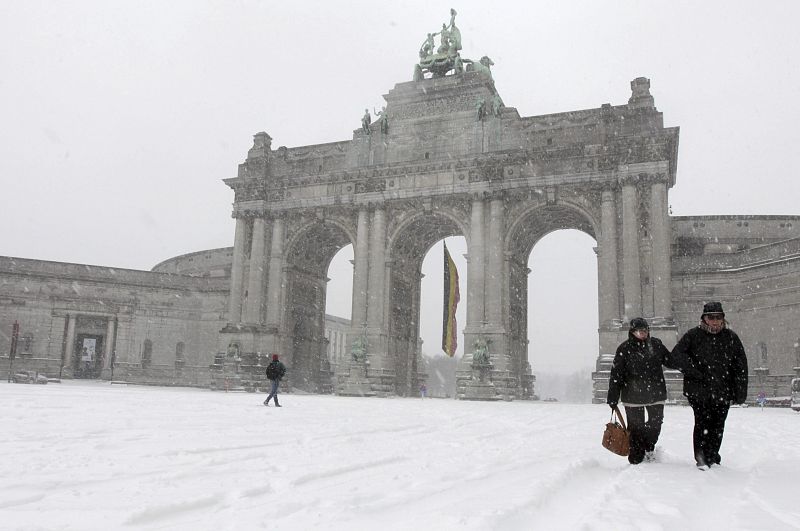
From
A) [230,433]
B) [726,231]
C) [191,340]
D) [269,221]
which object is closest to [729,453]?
[230,433]

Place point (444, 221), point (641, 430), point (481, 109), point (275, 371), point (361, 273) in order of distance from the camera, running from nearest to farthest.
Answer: point (641, 430) < point (275, 371) < point (481, 109) < point (361, 273) < point (444, 221)

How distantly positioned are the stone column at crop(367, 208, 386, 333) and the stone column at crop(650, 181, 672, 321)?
13329mm

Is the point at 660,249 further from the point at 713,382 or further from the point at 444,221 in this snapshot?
the point at 713,382

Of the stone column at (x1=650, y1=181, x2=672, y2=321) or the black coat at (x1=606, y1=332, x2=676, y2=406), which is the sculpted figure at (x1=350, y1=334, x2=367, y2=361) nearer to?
A: the stone column at (x1=650, y1=181, x2=672, y2=321)

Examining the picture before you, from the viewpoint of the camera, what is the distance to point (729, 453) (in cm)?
845

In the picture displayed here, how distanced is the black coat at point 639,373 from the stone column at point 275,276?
31080 mm

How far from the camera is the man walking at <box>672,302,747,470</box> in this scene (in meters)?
6.95

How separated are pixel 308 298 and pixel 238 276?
4.46 meters

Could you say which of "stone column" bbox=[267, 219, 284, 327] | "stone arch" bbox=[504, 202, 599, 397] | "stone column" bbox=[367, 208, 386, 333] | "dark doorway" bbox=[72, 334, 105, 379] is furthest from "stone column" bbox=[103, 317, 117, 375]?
"stone arch" bbox=[504, 202, 599, 397]

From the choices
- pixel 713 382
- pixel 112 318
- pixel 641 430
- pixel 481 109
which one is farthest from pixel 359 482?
pixel 112 318

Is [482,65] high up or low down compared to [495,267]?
up

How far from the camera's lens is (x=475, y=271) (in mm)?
33469

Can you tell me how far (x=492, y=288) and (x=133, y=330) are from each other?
84.3 feet

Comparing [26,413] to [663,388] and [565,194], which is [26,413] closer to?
[663,388]
